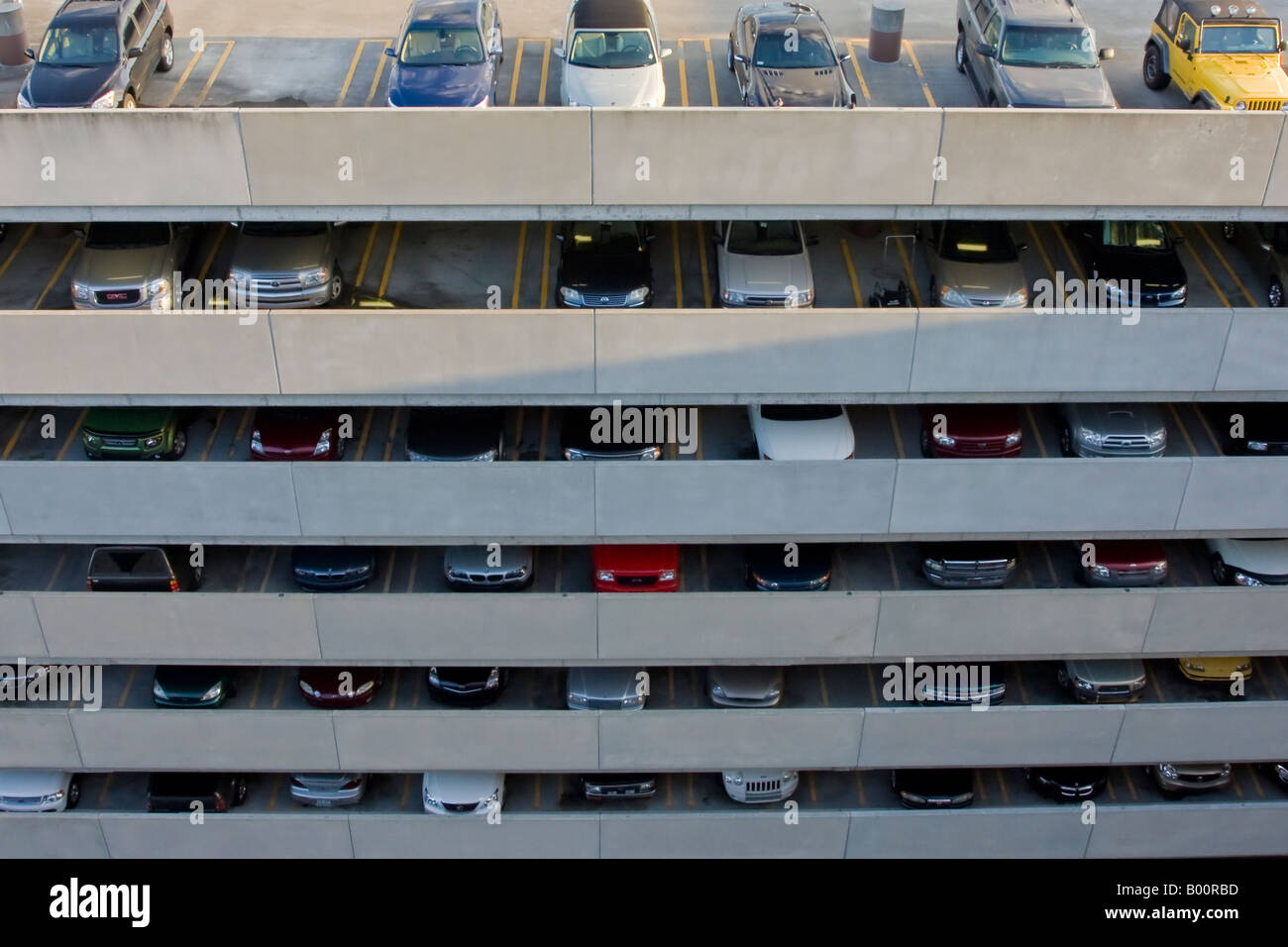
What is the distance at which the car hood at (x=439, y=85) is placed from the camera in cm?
1781

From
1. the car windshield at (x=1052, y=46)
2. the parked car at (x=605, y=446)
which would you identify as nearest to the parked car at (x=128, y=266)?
the parked car at (x=605, y=446)

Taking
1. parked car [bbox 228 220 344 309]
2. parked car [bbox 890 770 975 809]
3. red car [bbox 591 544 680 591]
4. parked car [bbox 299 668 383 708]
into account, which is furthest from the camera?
parked car [bbox 890 770 975 809]

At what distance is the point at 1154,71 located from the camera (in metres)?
20.0

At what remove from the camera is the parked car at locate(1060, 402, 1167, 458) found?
17.7 m

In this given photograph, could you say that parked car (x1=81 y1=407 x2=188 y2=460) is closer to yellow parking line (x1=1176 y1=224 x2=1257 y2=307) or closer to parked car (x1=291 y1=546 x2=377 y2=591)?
parked car (x1=291 y1=546 x2=377 y2=591)

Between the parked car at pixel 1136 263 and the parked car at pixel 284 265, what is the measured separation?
35.5 feet

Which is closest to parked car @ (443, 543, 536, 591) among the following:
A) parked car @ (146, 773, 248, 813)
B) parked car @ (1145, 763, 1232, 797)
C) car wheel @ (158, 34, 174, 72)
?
parked car @ (146, 773, 248, 813)

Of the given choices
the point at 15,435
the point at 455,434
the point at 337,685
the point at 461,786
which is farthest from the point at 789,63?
the point at 15,435

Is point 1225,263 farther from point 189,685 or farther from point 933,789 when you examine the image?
point 189,685

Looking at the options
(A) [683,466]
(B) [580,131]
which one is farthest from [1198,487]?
(B) [580,131]

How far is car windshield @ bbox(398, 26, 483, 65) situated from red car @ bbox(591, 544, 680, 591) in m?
7.65

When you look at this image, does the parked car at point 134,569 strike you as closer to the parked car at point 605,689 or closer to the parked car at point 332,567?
the parked car at point 332,567

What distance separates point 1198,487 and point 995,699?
16.3 ft

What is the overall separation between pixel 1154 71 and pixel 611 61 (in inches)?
355
